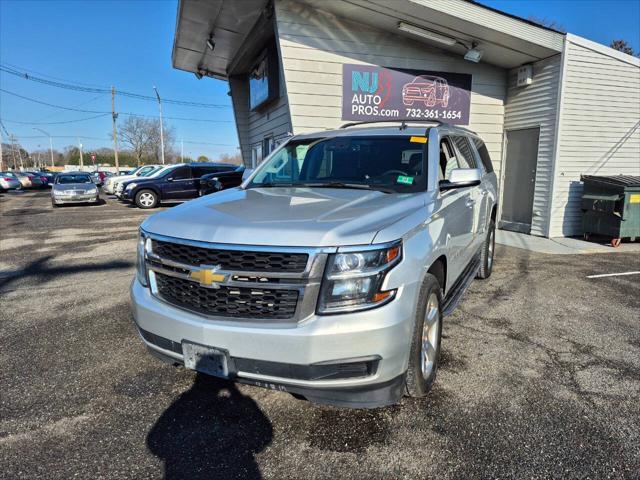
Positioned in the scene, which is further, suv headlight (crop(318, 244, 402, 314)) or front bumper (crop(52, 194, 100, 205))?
front bumper (crop(52, 194, 100, 205))

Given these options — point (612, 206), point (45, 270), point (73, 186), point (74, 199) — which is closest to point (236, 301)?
point (45, 270)

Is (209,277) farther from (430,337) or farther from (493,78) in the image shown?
(493,78)

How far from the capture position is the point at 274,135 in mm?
11680

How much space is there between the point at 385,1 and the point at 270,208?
7214 mm

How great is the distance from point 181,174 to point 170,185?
624mm

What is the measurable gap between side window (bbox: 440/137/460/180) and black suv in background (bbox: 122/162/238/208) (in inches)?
548

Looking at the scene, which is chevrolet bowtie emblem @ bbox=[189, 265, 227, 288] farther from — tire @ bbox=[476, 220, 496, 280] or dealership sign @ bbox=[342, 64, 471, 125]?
dealership sign @ bbox=[342, 64, 471, 125]

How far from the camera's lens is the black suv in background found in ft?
54.1

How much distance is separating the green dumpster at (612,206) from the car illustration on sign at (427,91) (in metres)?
3.57

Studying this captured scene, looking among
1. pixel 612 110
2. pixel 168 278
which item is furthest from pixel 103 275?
pixel 612 110

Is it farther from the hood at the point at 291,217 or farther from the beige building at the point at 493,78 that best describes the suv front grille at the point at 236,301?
the beige building at the point at 493,78

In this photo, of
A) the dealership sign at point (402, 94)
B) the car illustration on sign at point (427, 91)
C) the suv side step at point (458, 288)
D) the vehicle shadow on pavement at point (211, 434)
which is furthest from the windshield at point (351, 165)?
the car illustration on sign at point (427, 91)

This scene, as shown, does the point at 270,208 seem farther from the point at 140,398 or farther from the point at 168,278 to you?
the point at 140,398

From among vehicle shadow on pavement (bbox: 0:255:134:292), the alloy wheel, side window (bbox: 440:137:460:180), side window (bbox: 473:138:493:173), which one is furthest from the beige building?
the alloy wheel
